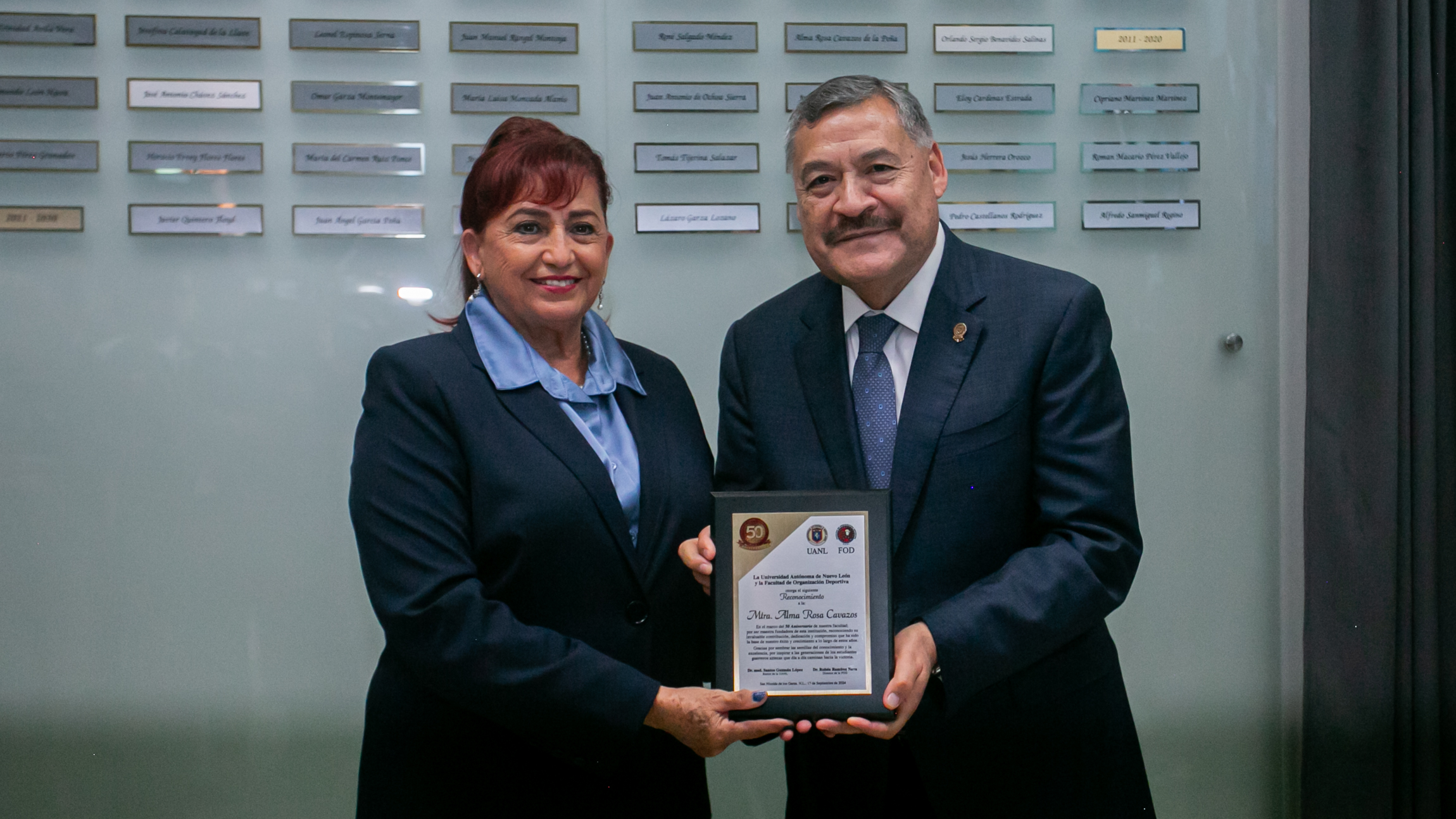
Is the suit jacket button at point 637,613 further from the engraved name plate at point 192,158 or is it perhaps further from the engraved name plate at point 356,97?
the engraved name plate at point 192,158

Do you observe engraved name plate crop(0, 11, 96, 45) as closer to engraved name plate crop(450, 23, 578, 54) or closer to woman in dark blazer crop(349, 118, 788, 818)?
engraved name plate crop(450, 23, 578, 54)

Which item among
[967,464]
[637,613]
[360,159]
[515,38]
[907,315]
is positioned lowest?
[637,613]

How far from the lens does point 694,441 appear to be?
6.38 ft

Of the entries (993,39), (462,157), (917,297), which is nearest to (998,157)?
(993,39)

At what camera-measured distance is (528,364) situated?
1796mm

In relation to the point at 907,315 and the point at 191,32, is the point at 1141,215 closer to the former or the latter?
the point at 907,315

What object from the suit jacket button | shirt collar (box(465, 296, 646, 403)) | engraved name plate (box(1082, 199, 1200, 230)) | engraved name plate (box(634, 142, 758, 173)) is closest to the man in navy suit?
the suit jacket button

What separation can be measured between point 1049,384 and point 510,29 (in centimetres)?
175

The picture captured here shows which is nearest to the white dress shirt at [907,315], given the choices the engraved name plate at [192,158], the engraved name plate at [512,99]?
the engraved name plate at [512,99]

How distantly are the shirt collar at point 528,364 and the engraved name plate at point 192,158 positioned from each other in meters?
1.15

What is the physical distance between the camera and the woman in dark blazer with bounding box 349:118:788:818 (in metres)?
1.60

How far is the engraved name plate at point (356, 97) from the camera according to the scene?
8.51 feet

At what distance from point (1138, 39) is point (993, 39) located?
1.37ft

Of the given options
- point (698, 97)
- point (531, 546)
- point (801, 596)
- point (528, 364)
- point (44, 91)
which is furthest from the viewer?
point (698, 97)
